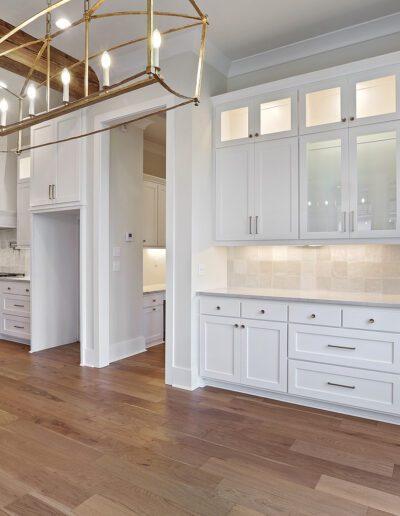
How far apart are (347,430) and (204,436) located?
1.03m

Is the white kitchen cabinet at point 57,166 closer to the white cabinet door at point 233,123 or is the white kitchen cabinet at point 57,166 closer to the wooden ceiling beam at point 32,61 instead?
the wooden ceiling beam at point 32,61

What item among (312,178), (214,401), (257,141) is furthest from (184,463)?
(257,141)

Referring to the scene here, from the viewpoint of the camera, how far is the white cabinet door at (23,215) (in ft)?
18.3

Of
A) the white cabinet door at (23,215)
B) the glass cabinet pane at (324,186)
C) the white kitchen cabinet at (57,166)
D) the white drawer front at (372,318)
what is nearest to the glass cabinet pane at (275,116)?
the glass cabinet pane at (324,186)

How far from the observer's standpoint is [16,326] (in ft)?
17.6

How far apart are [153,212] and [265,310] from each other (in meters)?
2.81

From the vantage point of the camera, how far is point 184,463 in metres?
2.29

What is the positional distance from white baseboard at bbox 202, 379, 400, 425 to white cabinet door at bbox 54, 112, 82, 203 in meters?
2.58

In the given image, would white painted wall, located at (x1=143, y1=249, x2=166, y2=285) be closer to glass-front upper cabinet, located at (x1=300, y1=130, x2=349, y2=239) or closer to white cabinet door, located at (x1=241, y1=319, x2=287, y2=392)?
white cabinet door, located at (x1=241, y1=319, x2=287, y2=392)

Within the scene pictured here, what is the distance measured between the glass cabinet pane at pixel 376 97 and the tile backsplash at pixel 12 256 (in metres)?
5.17

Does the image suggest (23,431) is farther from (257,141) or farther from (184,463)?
(257,141)

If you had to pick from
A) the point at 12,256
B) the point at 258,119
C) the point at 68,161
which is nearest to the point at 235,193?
the point at 258,119

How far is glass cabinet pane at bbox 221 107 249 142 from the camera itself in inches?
143

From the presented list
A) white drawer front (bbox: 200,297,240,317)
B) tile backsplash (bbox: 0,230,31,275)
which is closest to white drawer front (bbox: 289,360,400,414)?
white drawer front (bbox: 200,297,240,317)
